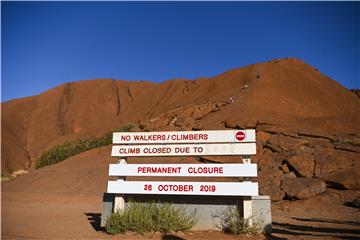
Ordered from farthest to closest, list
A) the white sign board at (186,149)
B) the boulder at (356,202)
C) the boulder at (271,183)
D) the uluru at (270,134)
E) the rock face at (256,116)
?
Answer: the rock face at (256,116) < the uluru at (270,134) < the boulder at (271,183) < the boulder at (356,202) < the white sign board at (186,149)

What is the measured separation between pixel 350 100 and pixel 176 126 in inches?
930

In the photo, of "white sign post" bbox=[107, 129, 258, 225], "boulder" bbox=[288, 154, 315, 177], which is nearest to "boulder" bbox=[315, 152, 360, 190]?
"boulder" bbox=[288, 154, 315, 177]

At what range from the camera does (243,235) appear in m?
10.0

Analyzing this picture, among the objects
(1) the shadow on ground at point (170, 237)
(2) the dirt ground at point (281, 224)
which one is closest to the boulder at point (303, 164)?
(2) the dirt ground at point (281, 224)

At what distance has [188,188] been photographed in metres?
10.7

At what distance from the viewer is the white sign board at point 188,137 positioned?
10875 mm

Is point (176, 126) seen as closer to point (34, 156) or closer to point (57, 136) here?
point (34, 156)

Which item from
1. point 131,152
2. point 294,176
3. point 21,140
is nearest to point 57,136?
point 21,140

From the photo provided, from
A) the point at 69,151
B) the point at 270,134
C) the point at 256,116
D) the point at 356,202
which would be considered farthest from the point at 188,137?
the point at 69,151

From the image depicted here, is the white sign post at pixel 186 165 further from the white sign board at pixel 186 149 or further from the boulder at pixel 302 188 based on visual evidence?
the boulder at pixel 302 188

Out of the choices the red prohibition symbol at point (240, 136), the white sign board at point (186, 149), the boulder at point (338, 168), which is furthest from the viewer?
the boulder at point (338, 168)

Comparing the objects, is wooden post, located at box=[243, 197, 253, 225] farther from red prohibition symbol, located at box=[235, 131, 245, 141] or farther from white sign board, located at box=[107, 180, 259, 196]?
red prohibition symbol, located at box=[235, 131, 245, 141]

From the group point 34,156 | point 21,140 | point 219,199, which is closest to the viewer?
point 219,199

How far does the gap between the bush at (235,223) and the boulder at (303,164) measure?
36.8 ft
